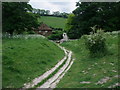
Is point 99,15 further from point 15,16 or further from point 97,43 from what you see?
point 97,43

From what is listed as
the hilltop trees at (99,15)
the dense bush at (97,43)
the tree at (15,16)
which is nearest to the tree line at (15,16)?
the tree at (15,16)

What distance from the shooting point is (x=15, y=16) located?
3634 centimetres

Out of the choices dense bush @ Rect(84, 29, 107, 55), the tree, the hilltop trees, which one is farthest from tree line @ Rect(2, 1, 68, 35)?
dense bush @ Rect(84, 29, 107, 55)

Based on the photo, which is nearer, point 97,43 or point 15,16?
point 97,43

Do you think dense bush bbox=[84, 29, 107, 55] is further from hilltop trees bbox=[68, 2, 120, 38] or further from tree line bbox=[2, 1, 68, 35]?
hilltop trees bbox=[68, 2, 120, 38]

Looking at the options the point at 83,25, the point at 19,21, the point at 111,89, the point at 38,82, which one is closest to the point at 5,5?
the point at 19,21

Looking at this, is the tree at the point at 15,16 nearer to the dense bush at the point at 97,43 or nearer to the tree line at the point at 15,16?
the tree line at the point at 15,16

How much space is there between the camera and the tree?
3566 cm

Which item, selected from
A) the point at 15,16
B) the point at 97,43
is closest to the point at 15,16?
the point at 15,16

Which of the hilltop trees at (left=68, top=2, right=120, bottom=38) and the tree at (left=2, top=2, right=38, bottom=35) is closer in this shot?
the tree at (left=2, top=2, right=38, bottom=35)

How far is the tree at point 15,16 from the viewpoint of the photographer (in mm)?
35656

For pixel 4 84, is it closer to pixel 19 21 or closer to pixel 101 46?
pixel 101 46

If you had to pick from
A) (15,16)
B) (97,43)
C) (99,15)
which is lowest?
(97,43)

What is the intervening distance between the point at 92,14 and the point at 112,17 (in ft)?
17.8
